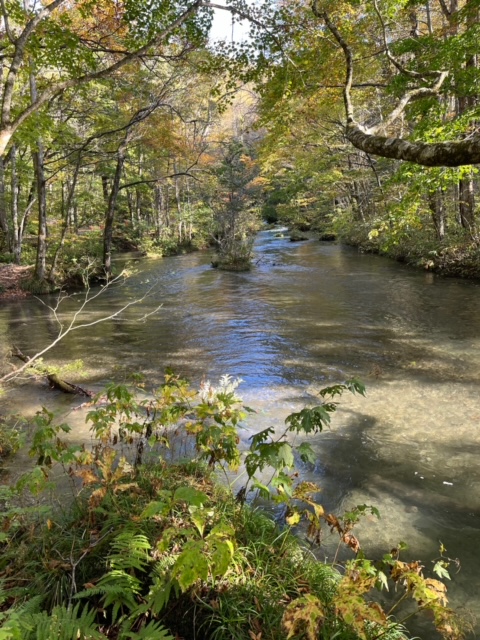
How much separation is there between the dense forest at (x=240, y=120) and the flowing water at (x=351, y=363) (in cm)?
249

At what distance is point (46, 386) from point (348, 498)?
5550 millimetres

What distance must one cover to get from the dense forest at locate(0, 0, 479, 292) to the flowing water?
2.49 m

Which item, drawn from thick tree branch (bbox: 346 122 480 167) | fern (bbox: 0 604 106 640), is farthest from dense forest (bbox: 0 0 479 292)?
fern (bbox: 0 604 106 640)

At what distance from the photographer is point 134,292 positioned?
15.9 m

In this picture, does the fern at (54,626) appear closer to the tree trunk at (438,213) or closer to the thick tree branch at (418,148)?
the thick tree branch at (418,148)

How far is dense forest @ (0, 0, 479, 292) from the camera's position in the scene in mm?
6359

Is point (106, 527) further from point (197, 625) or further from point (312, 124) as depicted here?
point (312, 124)

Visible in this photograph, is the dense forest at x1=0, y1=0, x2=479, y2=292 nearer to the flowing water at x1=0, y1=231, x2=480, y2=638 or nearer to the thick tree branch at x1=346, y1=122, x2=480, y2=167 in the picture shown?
the thick tree branch at x1=346, y1=122, x2=480, y2=167

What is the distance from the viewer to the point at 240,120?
64.9 feet

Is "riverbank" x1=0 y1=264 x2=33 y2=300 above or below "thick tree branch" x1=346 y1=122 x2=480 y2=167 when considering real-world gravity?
below

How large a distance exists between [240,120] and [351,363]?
53.9 feet

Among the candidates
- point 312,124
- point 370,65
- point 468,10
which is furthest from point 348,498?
point 312,124

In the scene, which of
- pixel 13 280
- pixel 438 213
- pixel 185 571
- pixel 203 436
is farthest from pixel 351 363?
pixel 13 280

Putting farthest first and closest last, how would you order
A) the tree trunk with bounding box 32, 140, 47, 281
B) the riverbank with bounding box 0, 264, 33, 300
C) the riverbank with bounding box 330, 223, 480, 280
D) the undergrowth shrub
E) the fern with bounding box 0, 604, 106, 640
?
the riverbank with bounding box 0, 264, 33, 300 → the tree trunk with bounding box 32, 140, 47, 281 → the riverbank with bounding box 330, 223, 480, 280 → the undergrowth shrub → the fern with bounding box 0, 604, 106, 640
